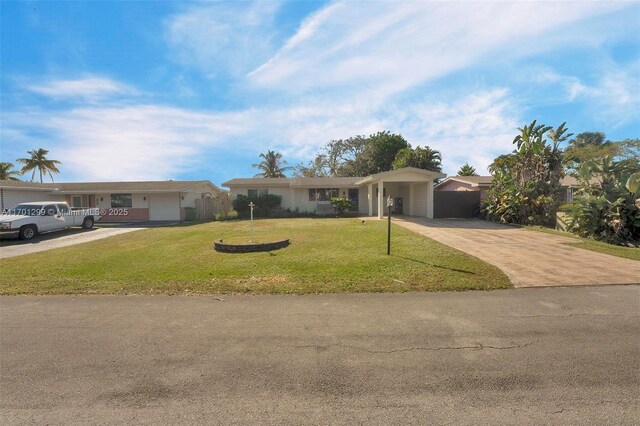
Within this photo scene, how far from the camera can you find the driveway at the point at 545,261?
6492mm

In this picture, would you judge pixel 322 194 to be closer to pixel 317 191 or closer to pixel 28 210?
pixel 317 191

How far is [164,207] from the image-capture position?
81.3 ft

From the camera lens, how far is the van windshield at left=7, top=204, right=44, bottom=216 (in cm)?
1588

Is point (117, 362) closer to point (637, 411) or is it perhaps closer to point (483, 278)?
point (637, 411)

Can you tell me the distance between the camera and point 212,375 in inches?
125

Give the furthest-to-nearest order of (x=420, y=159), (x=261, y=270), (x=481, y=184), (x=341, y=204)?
1. (x=420, y=159)
2. (x=481, y=184)
3. (x=341, y=204)
4. (x=261, y=270)

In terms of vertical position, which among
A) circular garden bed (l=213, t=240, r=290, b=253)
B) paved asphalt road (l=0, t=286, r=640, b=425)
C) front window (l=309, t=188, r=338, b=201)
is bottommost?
paved asphalt road (l=0, t=286, r=640, b=425)

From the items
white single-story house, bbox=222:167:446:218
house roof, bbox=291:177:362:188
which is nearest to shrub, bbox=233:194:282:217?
white single-story house, bbox=222:167:446:218

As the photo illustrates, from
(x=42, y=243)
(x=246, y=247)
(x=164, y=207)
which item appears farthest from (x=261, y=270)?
(x=164, y=207)

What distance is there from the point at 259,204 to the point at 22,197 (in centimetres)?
1624

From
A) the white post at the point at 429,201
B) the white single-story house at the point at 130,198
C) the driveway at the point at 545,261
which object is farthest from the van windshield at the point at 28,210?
the white post at the point at 429,201

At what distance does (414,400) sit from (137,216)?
26.5 meters

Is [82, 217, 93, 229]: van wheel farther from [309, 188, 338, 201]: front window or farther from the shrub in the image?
[309, 188, 338, 201]: front window

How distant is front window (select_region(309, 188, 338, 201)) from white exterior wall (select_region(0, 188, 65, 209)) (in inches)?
767
